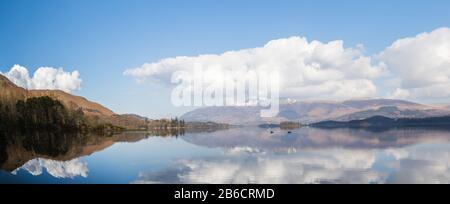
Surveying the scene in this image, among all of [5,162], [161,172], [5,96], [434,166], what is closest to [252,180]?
[161,172]
